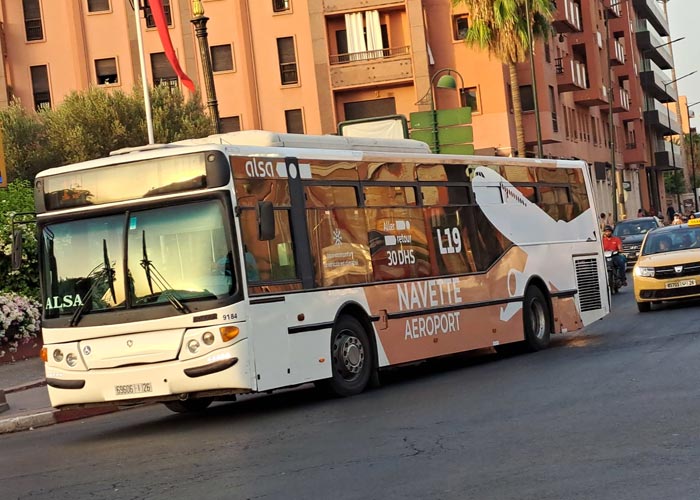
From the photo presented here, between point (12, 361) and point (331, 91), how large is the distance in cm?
3208

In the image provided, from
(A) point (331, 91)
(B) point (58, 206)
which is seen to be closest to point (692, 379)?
(B) point (58, 206)

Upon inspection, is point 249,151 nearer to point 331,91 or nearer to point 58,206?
point 58,206

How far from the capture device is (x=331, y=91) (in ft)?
177

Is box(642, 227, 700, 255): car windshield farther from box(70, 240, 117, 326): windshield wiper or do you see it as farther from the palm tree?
the palm tree

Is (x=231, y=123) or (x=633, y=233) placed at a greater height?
(x=231, y=123)

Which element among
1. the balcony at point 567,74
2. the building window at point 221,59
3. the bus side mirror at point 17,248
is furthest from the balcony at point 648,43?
the bus side mirror at point 17,248

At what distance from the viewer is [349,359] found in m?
15.2

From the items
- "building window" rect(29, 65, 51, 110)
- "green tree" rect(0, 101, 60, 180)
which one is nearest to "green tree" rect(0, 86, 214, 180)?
"green tree" rect(0, 101, 60, 180)

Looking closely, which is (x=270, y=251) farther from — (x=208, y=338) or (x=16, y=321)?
(x=16, y=321)

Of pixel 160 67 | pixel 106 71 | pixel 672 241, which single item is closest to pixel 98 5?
pixel 106 71

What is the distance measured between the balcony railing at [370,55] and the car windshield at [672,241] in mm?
28186

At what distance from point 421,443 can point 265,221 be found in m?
3.88

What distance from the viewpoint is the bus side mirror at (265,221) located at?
13.4 m

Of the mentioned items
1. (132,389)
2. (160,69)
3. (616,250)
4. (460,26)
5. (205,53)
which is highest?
(460,26)
